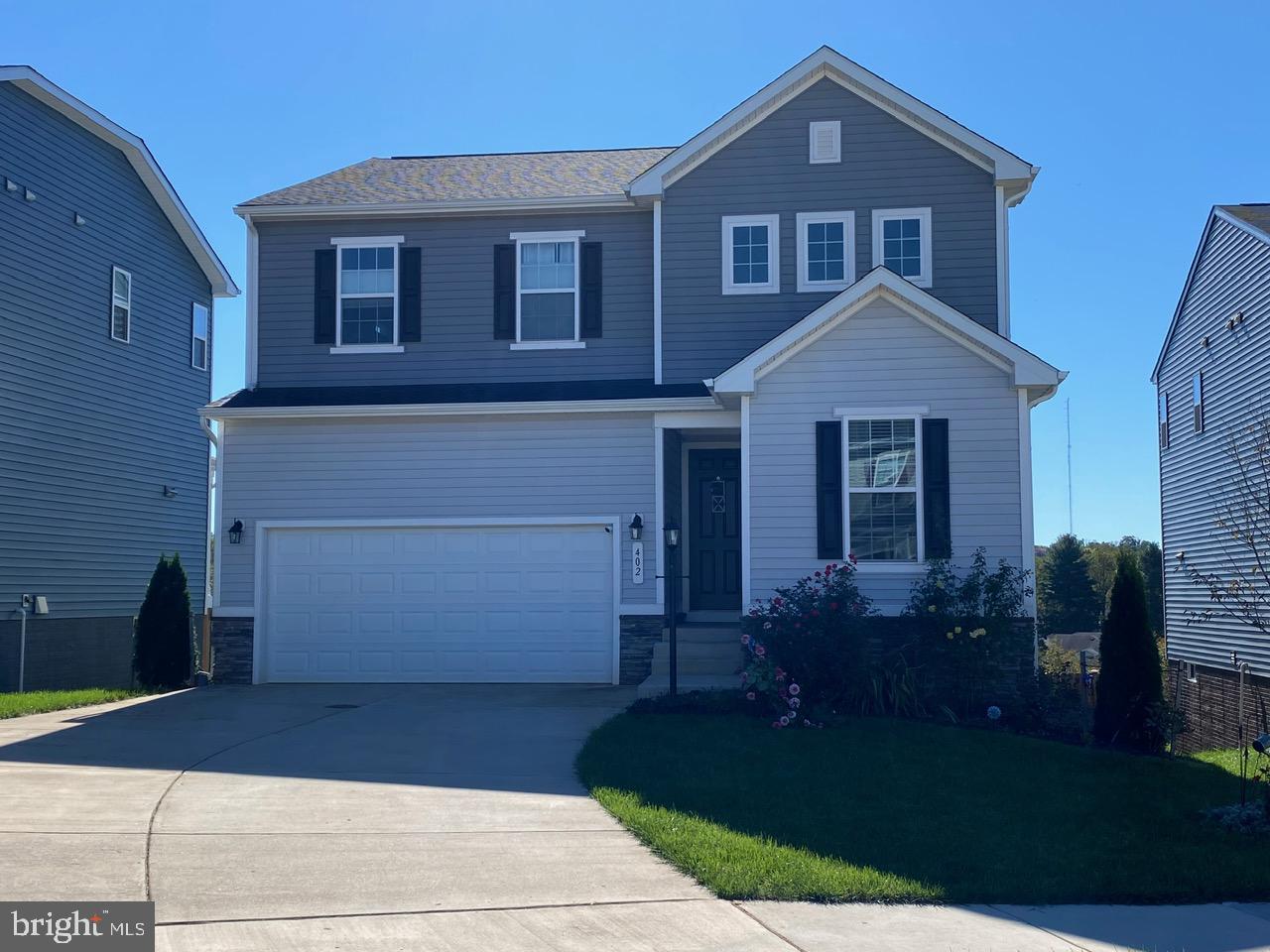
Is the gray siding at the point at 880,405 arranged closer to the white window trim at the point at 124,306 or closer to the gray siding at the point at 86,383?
the gray siding at the point at 86,383

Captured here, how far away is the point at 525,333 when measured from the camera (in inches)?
659

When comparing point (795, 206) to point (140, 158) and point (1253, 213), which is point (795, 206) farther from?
point (140, 158)

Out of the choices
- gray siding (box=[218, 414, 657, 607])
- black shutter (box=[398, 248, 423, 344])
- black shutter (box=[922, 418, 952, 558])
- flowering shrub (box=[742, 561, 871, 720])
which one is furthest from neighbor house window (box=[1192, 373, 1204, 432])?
black shutter (box=[398, 248, 423, 344])

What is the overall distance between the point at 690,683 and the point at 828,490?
105 inches

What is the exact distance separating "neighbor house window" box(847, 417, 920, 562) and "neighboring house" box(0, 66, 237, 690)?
1195cm

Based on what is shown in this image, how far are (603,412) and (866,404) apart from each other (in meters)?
3.50

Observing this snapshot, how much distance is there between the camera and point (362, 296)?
56.0ft

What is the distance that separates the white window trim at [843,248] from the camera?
1602 cm

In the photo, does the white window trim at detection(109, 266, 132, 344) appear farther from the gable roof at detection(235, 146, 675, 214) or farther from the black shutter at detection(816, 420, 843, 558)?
the black shutter at detection(816, 420, 843, 558)

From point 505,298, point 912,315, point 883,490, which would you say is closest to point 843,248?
point 912,315

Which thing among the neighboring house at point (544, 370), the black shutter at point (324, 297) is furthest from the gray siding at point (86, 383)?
the black shutter at point (324, 297)

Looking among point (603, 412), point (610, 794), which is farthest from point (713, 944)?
point (603, 412)

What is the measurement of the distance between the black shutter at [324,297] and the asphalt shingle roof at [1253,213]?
13030 millimetres

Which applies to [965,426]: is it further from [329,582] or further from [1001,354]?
[329,582]
